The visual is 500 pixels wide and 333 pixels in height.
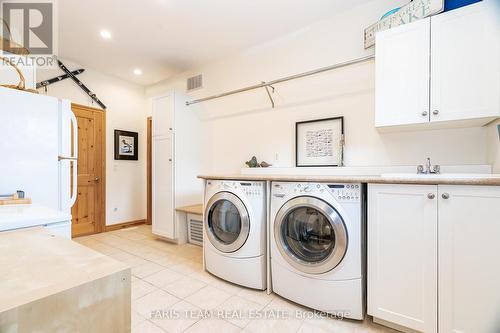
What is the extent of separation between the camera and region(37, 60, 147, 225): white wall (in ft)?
12.1

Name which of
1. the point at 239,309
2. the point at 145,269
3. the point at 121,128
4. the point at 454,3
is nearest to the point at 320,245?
the point at 239,309

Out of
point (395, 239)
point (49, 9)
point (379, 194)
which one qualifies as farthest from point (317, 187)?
point (49, 9)

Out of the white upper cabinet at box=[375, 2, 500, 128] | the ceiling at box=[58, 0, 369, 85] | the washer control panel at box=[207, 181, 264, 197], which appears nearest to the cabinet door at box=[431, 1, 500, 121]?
the white upper cabinet at box=[375, 2, 500, 128]

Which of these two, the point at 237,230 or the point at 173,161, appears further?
the point at 173,161

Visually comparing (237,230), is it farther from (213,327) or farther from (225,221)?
(213,327)

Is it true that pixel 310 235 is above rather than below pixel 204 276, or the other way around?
above

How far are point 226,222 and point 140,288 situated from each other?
3.06ft

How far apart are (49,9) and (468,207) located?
3.79 meters

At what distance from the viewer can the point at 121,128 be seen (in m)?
4.04

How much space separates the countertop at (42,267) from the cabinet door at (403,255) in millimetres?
1469

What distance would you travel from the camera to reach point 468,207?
1.26m

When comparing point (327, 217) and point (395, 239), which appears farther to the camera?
point (327, 217)

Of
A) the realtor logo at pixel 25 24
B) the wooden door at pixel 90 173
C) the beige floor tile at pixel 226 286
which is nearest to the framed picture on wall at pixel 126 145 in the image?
the wooden door at pixel 90 173

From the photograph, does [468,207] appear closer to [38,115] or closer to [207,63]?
[38,115]
